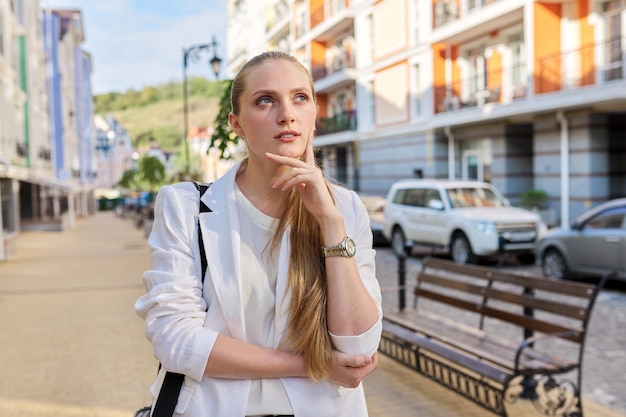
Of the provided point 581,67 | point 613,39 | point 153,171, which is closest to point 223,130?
point 613,39

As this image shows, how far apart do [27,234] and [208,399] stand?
32.1 meters

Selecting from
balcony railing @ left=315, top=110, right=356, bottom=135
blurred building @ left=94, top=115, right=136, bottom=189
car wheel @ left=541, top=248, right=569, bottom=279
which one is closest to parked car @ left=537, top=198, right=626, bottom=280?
car wheel @ left=541, top=248, right=569, bottom=279

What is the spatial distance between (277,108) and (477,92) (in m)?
23.1

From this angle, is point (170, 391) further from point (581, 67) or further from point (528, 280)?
point (581, 67)

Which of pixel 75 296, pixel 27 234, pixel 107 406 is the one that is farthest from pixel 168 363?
pixel 27 234

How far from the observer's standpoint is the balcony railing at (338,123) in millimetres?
34031

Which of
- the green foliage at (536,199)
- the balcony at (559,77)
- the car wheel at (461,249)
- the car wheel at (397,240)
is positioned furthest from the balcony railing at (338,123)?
the car wheel at (461,249)

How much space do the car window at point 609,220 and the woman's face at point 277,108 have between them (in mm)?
10252

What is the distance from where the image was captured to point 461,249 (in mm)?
15211

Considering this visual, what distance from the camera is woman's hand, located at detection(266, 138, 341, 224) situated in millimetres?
1829

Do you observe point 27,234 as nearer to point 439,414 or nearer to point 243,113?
point 439,414

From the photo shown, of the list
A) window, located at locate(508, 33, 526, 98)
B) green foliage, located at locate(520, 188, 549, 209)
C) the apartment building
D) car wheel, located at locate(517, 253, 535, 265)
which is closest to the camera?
car wheel, located at locate(517, 253, 535, 265)

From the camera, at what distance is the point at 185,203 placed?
6.33 feet

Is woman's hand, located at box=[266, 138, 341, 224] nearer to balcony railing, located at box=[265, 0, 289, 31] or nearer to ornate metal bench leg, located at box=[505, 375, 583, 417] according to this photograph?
ornate metal bench leg, located at box=[505, 375, 583, 417]
